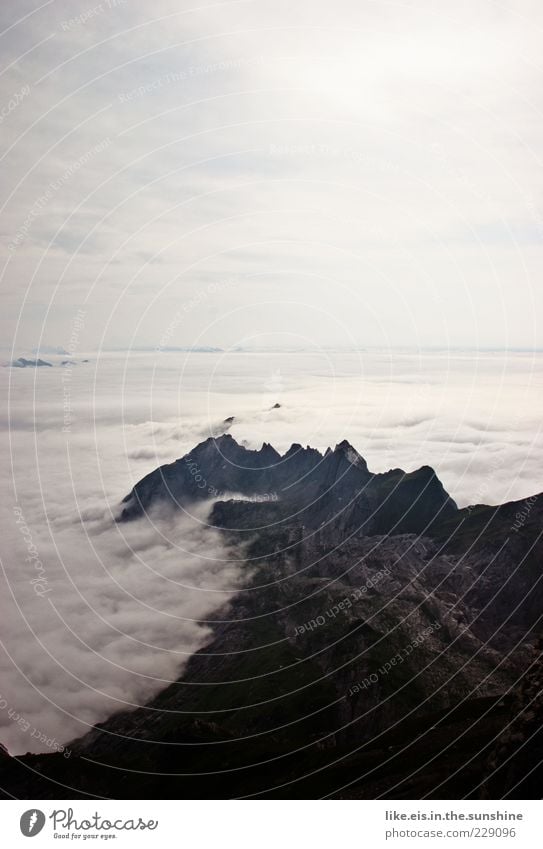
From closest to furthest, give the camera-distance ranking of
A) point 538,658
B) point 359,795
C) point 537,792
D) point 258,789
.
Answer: point 537,792 → point 538,658 → point 359,795 → point 258,789

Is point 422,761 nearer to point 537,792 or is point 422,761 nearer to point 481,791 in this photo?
point 481,791

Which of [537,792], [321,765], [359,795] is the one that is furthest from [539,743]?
[321,765]

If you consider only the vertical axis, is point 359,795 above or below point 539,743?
below
